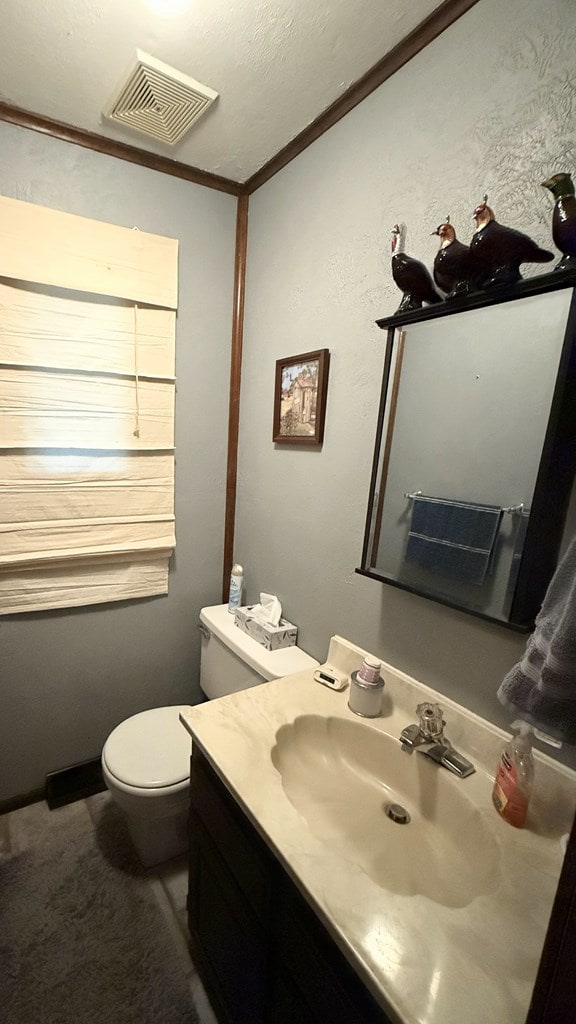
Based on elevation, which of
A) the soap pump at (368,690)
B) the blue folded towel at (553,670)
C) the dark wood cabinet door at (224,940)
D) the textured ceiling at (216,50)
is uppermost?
the textured ceiling at (216,50)

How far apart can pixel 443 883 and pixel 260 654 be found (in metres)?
0.77

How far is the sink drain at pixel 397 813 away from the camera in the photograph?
2.97 feet

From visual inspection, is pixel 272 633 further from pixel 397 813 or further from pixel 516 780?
pixel 516 780

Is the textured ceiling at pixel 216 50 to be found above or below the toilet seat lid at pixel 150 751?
above

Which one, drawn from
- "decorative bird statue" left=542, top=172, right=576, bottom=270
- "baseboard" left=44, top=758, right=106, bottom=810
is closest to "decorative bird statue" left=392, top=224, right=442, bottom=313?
"decorative bird statue" left=542, top=172, right=576, bottom=270

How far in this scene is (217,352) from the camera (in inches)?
67.4

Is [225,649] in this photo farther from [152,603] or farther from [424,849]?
[424,849]

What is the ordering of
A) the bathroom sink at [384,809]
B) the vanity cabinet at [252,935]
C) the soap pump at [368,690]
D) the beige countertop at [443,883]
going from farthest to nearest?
the soap pump at [368,690]
the bathroom sink at [384,809]
the vanity cabinet at [252,935]
the beige countertop at [443,883]

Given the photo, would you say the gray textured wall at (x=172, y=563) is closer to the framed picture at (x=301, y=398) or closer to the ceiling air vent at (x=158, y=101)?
the ceiling air vent at (x=158, y=101)

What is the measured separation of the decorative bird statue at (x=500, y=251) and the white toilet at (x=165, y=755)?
1.14 meters

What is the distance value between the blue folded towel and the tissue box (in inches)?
33.6

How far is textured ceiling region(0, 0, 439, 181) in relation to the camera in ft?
3.11

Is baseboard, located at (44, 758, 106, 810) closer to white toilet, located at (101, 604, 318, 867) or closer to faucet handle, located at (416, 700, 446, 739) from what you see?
white toilet, located at (101, 604, 318, 867)

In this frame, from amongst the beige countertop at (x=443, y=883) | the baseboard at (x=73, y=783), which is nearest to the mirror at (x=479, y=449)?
the beige countertop at (x=443, y=883)
